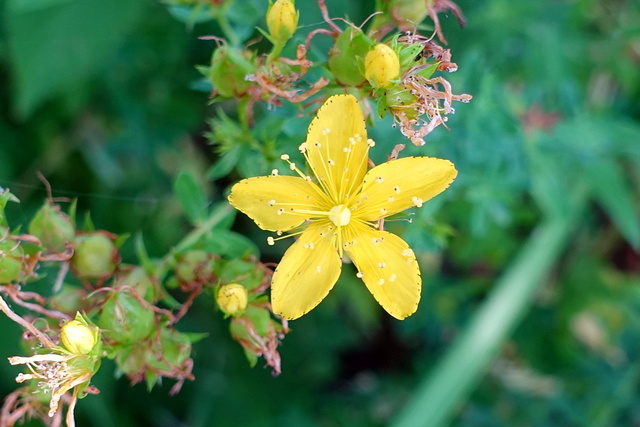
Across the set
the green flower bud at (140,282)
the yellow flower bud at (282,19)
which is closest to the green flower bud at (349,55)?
the yellow flower bud at (282,19)

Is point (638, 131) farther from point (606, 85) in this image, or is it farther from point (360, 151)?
point (360, 151)

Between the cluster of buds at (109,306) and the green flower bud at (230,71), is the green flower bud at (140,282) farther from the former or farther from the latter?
the green flower bud at (230,71)

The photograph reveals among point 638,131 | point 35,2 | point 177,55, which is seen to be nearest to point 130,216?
point 177,55

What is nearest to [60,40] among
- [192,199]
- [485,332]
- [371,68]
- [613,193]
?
[192,199]

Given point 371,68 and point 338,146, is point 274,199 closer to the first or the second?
point 338,146

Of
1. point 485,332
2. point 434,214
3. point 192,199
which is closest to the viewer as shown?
point 192,199

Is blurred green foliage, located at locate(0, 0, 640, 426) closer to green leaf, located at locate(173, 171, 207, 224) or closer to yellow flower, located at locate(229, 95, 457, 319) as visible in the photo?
green leaf, located at locate(173, 171, 207, 224)
